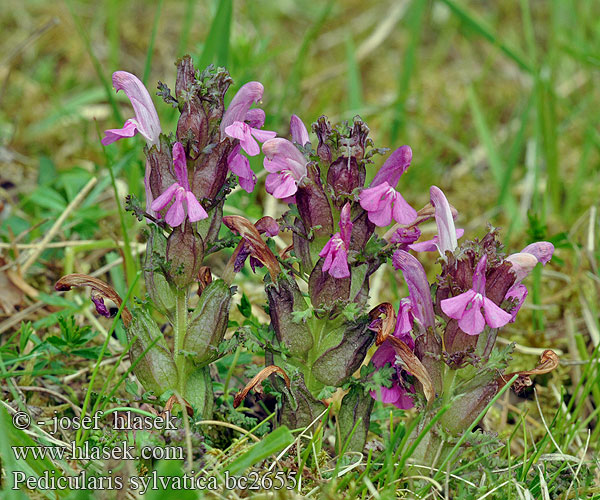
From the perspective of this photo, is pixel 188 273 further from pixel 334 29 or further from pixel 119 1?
pixel 334 29

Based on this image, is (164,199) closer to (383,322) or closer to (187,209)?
(187,209)

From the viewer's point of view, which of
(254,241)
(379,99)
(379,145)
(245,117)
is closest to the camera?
(254,241)

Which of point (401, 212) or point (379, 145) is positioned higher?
point (379, 145)

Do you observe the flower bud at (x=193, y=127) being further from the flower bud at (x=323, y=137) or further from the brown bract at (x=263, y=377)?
the brown bract at (x=263, y=377)

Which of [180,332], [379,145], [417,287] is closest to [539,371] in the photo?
[417,287]

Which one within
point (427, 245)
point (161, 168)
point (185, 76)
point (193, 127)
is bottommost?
point (427, 245)

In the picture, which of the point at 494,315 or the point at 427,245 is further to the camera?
the point at 427,245

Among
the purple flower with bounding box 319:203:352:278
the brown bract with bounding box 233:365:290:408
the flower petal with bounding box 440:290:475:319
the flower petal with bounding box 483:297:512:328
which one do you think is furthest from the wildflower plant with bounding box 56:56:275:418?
the flower petal with bounding box 483:297:512:328

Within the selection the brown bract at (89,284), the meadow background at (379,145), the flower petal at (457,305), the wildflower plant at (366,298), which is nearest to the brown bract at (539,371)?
the wildflower plant at (366,298)

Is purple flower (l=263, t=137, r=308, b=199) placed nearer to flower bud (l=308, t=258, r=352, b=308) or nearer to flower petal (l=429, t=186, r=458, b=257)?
flower bud (l=308, t=258, r=352, b=308)
